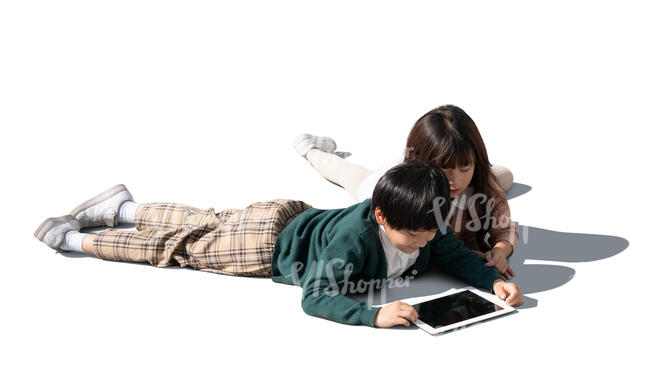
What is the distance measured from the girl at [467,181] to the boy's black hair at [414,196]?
28 centimetres

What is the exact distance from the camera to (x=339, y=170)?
152 inches

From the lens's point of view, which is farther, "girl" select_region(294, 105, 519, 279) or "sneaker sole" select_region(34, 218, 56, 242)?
"sneaker sole" select_region(34, 218, 56, 242)

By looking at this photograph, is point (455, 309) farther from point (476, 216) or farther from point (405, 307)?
point (476, 216)

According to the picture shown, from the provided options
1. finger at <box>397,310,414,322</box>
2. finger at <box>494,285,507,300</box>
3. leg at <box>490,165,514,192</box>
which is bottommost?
finger at <box>397,310,414,322</box>

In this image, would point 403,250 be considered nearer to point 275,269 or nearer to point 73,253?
point 275,269

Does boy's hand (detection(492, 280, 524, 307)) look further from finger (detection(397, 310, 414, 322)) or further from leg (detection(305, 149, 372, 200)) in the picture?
leg (detection(305, 149, 372, 200))

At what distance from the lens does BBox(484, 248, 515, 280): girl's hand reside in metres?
2.79

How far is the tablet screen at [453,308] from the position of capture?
2488 mm

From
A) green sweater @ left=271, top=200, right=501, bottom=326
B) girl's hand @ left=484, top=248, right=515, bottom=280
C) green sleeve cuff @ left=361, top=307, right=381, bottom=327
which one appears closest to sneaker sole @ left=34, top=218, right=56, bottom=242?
green sweater @ left=271, top=200, right=501, bottom=326

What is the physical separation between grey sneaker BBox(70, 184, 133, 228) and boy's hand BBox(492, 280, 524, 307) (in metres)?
1.70

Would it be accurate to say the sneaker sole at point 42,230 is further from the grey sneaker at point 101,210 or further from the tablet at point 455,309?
the tablet at point 455,309

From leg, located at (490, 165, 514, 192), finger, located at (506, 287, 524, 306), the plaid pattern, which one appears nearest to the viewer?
finger, located at (506, 287, 524, 306)

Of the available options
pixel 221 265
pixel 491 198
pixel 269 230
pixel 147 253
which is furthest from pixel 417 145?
pixel 147 253

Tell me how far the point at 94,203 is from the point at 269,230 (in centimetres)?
101
